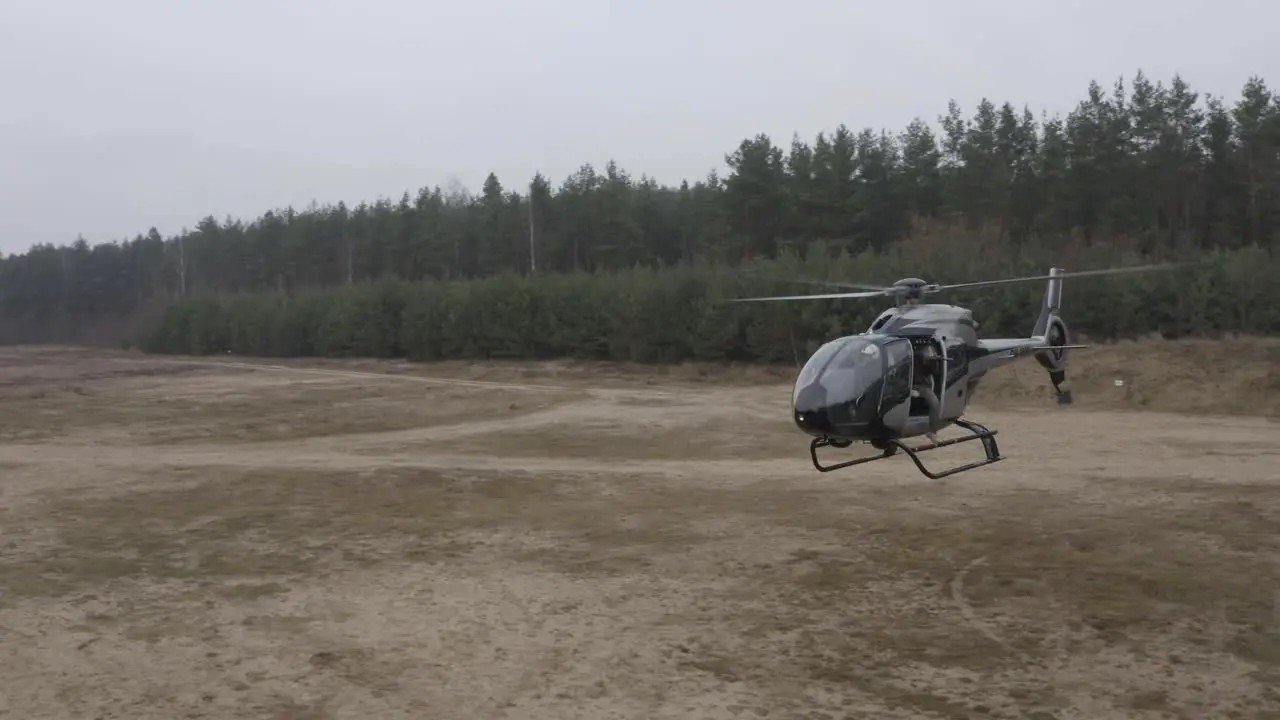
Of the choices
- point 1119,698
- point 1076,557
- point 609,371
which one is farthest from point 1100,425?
point 609,371

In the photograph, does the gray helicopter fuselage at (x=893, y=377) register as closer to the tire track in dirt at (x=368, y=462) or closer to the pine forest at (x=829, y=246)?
the tire track in dirt at (x=368, y=462)

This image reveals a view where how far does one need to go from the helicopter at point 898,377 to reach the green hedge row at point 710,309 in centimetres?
1476

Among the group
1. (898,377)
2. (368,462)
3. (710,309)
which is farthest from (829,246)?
(898,377)

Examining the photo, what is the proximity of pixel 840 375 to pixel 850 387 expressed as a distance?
Answer: 190mm

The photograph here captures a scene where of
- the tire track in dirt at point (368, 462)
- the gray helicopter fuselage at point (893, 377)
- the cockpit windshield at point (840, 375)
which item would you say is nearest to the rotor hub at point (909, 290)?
the gray helicopter fuselage at point (893, 377)

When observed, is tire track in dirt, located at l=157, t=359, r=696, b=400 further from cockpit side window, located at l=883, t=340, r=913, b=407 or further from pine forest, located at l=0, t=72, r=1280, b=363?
cockpit side window, located at l=883, t=340, r=913, b=407

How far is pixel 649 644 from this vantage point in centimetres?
1041

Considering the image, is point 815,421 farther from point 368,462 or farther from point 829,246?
point 829,246

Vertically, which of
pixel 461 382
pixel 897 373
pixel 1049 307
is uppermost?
pixel 1049 307

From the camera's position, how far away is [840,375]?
1182cm

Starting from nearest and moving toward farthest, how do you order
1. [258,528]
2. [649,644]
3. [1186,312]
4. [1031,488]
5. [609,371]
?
[649,644] < [258,528] < [1031,488] < [1186,312] < [609,371]

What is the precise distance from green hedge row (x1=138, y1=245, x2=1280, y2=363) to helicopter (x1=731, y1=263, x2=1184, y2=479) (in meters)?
14.8

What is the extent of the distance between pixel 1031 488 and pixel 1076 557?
452 centimetres

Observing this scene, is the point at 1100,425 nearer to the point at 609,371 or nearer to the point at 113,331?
the point at 609,371
